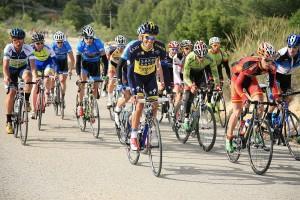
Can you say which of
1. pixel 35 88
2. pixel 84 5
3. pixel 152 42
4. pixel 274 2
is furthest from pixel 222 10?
pixel 84 5

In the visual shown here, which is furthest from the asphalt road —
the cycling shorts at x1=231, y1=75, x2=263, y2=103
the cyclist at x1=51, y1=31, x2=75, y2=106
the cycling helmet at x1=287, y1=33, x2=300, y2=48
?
the cyclist at x1=51, y1=31, x2=75, y2=106

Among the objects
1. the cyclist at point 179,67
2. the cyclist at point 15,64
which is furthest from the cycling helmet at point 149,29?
the cyclist at point 179,67

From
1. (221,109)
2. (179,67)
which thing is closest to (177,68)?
(179,67)

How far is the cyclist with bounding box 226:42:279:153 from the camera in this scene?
307 inches

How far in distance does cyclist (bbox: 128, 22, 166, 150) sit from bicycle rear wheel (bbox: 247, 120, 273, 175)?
1469 millimetres

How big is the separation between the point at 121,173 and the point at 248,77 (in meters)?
2.48

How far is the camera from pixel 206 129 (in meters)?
9.47

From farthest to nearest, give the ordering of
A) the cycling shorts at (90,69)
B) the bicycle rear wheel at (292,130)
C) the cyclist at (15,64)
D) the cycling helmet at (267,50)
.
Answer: the cycling shorts at (90,69)
the cyclist at (15,64)
the bicycle rear wheel at (292,130)
the cycling helmet at (267,50)

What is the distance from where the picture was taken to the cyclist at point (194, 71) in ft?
31.9

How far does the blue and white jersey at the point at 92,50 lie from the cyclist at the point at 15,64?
1.54 meters

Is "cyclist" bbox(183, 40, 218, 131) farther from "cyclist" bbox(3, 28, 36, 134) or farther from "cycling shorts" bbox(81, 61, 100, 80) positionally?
"cyclist" bbox(3, 28, 36, 134)

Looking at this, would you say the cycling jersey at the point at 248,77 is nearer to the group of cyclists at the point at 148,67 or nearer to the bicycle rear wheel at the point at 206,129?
the group of cyclists at the point at 148,67

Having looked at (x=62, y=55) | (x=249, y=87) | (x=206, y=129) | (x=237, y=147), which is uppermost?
(x=62, y=55)

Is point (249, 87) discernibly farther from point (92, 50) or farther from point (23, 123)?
point (92, 50)
